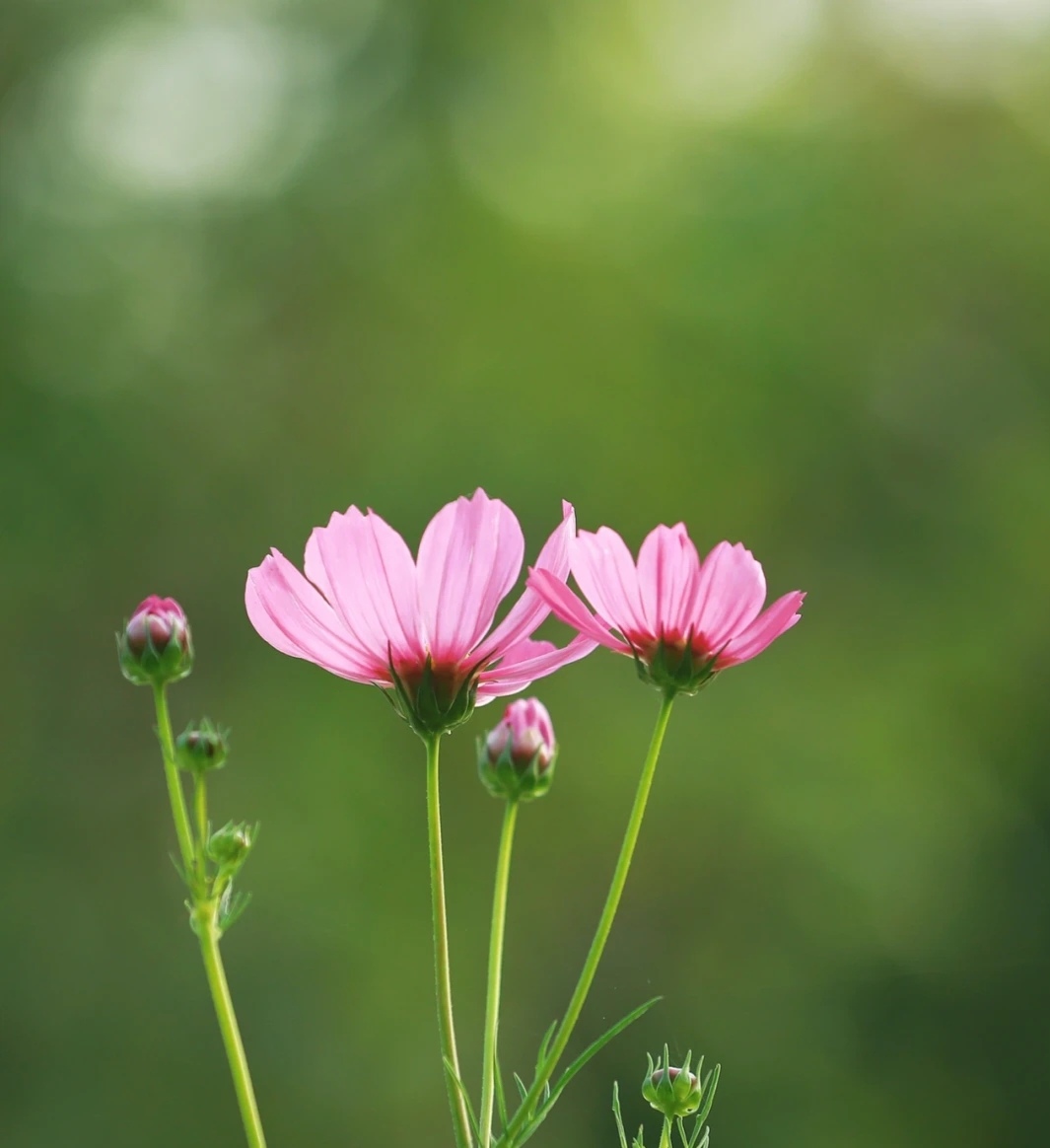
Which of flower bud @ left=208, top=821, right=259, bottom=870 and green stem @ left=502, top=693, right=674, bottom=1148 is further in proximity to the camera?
flower bud @ left=208, top=821, right=259, bottom=870

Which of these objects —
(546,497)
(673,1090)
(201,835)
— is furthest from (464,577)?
(546,497)

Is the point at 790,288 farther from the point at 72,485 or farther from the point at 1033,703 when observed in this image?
the point at 72,485

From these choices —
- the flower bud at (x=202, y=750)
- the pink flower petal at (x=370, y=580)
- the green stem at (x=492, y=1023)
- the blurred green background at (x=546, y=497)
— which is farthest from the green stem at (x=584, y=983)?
the blurred green background at (x=546, y=497)

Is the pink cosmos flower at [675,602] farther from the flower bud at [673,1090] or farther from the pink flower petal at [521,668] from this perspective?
the flower bud at [673,1090]

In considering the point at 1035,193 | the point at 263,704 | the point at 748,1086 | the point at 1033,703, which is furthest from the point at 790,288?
the point at 748,1086

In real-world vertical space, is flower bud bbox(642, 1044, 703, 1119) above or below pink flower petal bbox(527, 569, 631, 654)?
below


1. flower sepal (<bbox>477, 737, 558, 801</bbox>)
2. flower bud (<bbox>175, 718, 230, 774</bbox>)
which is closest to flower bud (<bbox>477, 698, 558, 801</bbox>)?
flower sepal (<bbox>477, 737, 558, 801</bbox>)

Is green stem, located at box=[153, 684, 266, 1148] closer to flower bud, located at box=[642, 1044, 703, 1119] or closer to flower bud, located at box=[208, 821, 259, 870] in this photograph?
flower bud, located at box=[208, 821, 259, 870]
